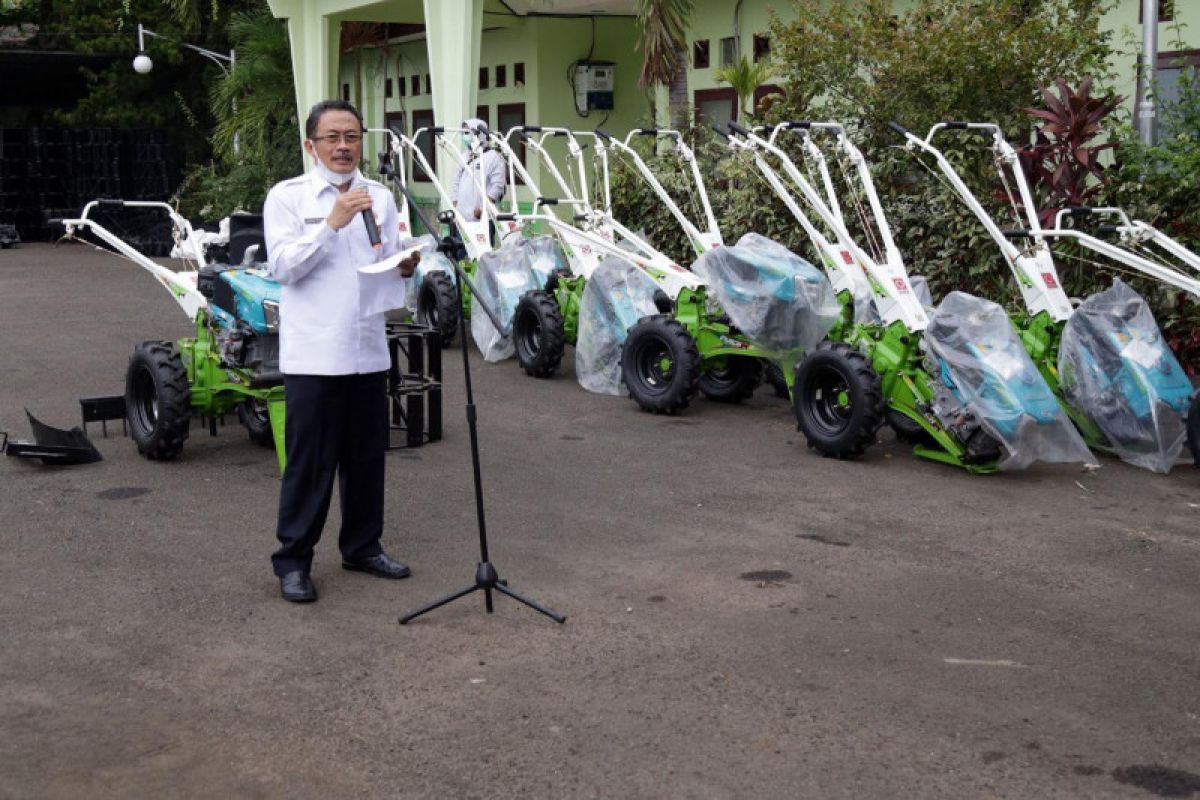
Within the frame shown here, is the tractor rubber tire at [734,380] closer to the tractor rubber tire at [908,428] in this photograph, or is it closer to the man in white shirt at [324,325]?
the tractor rubber tire at [908,428]

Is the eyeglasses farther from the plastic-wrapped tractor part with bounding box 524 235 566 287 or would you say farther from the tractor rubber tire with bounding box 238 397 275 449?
the plastic-wrapped tractor part with bounding box 524 235 566 287

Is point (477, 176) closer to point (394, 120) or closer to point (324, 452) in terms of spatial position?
point (324, 452)

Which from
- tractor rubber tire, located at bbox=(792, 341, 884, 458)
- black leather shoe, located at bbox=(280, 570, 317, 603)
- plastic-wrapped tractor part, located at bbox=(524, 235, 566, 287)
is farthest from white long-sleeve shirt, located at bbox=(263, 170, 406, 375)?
plastic-wrapped tractor part, located at bbox=(524, 235, 566, 287)

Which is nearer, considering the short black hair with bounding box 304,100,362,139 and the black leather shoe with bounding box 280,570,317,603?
the short black hair with bounding box 304,100,362,139

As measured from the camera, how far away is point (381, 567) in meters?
6.25

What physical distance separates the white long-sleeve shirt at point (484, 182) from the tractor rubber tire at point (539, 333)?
7.20ft

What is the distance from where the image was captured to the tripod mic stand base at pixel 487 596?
18.5ft

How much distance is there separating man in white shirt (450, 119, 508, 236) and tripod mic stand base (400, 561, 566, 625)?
7595 mm

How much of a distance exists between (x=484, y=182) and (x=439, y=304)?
133 centimetres

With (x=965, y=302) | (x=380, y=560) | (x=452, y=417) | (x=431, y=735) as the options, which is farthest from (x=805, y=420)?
(x=431, y=735)

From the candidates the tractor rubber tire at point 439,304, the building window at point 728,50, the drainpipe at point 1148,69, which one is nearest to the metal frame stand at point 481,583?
the tractor rubber tire at point 439,304

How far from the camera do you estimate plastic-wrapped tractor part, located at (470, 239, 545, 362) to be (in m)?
11.9

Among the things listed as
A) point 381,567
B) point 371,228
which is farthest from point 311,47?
point 371,228

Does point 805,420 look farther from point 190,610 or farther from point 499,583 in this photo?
point 190,610
